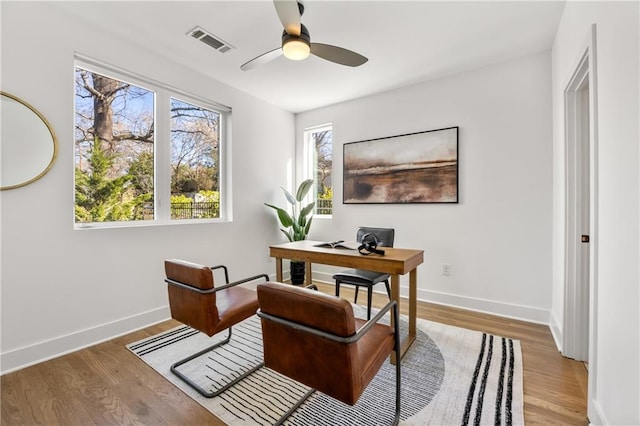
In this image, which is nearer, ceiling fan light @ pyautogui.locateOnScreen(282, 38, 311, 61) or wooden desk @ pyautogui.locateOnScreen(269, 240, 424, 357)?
ceiling fan light @ pyautogui.locateOnScreen(282, 38, 311, 61)

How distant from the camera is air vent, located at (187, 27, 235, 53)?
99.0 inches

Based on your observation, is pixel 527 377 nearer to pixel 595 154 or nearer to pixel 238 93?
pixel 595 154

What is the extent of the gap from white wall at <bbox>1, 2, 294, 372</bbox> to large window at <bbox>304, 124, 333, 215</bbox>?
6.23 ft

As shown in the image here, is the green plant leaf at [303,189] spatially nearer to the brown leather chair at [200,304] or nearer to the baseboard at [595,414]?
the brown leather chair at [200,304]

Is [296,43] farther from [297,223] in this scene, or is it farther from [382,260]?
[297,223]

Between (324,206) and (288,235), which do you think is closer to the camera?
(288,235)

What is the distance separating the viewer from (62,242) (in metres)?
2.31

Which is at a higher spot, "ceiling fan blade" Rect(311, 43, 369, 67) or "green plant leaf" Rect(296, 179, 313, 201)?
"ceiling fan blade" Rect(311, 43, 369, 67)

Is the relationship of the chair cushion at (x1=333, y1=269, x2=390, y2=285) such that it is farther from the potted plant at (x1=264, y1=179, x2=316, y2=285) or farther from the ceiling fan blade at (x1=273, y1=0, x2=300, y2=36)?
the ceiling fan blade at (x1=273, y1=0, x2=300, y2=36)

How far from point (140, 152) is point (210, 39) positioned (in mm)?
1293

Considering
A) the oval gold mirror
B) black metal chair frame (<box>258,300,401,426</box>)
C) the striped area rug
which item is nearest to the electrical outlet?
the striped area rug

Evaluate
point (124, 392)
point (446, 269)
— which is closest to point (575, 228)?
point (446, 269)

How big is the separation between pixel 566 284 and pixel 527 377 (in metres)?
0.77
